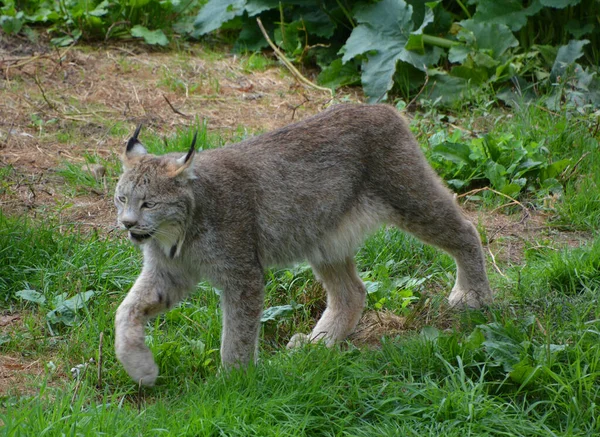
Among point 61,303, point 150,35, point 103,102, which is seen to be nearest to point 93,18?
point 150,35

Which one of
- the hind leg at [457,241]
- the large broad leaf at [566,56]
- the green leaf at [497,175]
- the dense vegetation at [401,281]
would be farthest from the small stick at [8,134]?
the large broad leaf at [566,56]

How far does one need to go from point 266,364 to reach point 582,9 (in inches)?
229

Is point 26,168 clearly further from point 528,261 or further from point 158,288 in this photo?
point 528,261

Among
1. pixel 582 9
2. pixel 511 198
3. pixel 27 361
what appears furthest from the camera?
pixel 582 9

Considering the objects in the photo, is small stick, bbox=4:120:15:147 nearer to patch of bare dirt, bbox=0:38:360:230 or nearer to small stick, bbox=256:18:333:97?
patch of bare dirt, bbox=0:38:360:230

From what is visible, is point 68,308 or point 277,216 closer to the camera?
point 277,216

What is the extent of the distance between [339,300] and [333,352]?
0.74 meters

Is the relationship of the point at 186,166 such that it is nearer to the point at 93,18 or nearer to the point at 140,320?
the point at 140,320

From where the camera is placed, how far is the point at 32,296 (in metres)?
5.63

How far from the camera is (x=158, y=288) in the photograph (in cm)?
520

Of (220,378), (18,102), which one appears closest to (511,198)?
(220,378)

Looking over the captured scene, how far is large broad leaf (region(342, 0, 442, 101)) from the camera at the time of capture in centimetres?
883

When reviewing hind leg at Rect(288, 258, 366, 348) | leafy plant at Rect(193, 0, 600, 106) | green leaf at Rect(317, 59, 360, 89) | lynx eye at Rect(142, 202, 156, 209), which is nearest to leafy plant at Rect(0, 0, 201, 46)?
A: leafy plant at Rect(193, 0, 600, 106)

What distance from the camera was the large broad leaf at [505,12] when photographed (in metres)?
8.86
